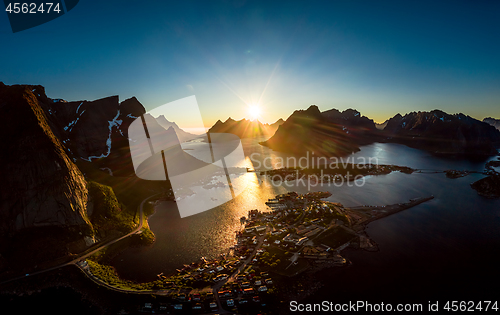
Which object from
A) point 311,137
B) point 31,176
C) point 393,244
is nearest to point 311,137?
point 311,137

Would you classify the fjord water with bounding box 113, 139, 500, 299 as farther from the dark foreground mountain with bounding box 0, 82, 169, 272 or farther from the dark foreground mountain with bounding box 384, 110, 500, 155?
the dark foreground mountain with bounding box 384, 110, 500, 155

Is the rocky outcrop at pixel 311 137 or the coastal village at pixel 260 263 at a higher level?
the rocky outcrop at pixel 311 137

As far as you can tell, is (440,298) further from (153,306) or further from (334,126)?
(334,126)

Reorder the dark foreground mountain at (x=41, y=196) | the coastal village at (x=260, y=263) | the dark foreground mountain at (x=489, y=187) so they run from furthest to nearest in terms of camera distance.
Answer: the dark foreground mountain at (x=489, y=187) → the dark foreground mountain at (x=41, y=196) → the coastal village at (x=260, y=263)

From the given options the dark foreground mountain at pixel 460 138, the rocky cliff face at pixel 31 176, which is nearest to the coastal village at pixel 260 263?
the rocky cliff face at pixel 31 176

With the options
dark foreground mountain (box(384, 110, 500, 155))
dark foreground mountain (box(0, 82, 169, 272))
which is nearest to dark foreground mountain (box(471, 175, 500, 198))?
dark foreground mountain (box(384, 110, 500, 155))

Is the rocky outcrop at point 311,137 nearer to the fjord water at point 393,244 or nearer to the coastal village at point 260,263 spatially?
the fjord water at point 393,244
